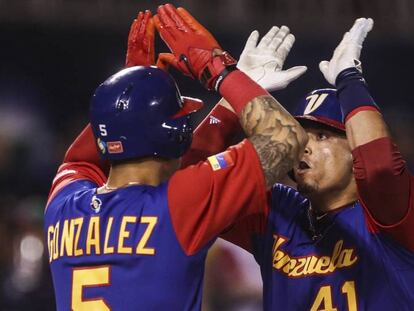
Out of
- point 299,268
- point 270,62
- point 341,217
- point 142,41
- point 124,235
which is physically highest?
point 142,41

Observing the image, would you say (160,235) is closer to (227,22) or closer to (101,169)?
(101,169)

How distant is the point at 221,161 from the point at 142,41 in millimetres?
914

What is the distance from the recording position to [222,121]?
13.0 ft

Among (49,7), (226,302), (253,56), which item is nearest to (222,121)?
(253,56)

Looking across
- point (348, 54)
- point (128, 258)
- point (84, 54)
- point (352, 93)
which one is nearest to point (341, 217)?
point (352, 93)

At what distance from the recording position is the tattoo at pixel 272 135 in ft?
10.2

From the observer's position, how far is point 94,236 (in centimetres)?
314

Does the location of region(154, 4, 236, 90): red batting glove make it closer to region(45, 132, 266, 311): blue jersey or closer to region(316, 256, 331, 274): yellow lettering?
region(45, 132, 266, 311): blue jersey

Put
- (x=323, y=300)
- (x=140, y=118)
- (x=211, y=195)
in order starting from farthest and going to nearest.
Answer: (x=323, y=300) → (x=140, y=118) → (x=211, y=195)

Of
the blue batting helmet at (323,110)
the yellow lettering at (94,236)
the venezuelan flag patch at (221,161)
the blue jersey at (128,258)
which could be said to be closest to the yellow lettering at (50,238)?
the blue jersey at (128,258)

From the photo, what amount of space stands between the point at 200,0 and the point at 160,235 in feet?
19.1

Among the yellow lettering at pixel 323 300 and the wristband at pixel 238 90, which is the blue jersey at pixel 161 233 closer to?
the wristband at pixel 238 90

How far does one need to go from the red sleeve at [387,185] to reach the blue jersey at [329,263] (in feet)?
0.52

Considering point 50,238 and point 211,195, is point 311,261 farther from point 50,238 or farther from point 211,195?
point 50,238
